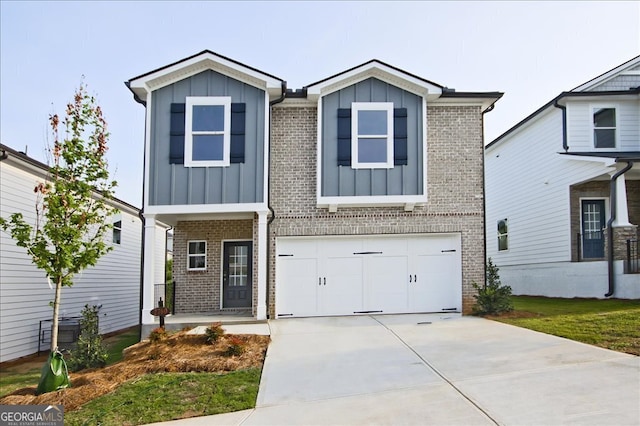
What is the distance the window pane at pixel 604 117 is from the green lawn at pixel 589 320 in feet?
21.5

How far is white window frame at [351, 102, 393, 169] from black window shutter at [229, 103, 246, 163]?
2.88 metres

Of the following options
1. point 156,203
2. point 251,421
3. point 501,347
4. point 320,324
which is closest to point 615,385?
point 501,347

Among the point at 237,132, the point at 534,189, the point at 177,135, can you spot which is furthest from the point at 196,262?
the point at 534,189

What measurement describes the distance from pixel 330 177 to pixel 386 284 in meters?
3.29

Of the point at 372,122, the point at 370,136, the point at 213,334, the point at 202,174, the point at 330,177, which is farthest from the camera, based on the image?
the point at 372,122

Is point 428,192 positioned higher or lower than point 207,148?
lower

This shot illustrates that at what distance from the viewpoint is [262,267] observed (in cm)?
1290

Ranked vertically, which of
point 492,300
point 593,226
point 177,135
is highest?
point 177,135

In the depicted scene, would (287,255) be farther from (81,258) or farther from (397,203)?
(81,258)

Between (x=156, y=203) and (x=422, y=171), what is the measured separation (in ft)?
22.9

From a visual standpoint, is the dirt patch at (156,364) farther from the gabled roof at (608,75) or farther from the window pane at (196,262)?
the gabled roof at (608,75)

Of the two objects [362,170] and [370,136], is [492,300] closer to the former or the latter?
[362,170]

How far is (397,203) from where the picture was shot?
1339 cm

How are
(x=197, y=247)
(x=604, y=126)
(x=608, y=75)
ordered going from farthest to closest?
(x=608, y=75), (x=604, y=126), (x=197, y=247)
